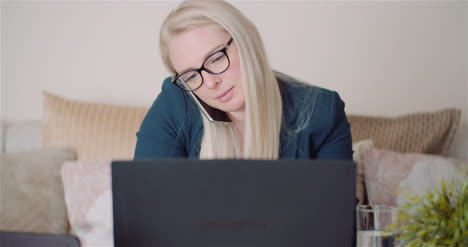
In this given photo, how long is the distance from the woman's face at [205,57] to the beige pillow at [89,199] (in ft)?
1.59

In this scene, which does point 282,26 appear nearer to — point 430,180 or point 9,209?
point 430,180

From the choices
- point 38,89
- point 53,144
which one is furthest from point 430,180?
point 38,89

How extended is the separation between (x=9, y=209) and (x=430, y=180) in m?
1.44

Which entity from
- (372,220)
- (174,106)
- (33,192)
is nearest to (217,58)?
(174,106)

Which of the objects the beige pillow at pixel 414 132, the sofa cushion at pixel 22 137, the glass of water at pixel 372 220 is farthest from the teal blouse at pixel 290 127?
the sofa cushion at pixel 22 137

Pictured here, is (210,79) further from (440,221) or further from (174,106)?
(440,221)

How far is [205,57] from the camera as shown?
130 cm

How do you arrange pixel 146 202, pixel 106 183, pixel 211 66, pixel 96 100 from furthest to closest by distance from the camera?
1. pixel 96 100
2. pixel 106 183
3. pixel 211 66
4. pixel 146 202

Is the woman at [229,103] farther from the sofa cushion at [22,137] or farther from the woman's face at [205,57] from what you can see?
the sofa cushion at [22,137]

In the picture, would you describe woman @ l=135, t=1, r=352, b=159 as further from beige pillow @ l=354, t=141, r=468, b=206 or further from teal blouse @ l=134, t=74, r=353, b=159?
beige pillow @ l=354, t=141, r=468, b=206

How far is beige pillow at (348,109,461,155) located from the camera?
1844mm

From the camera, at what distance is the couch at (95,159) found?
5.36 ft

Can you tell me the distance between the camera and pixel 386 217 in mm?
892

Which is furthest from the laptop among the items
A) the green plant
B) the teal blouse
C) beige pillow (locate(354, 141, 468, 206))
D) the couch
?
beige pillow (locate(354, 141, 468, 206))
